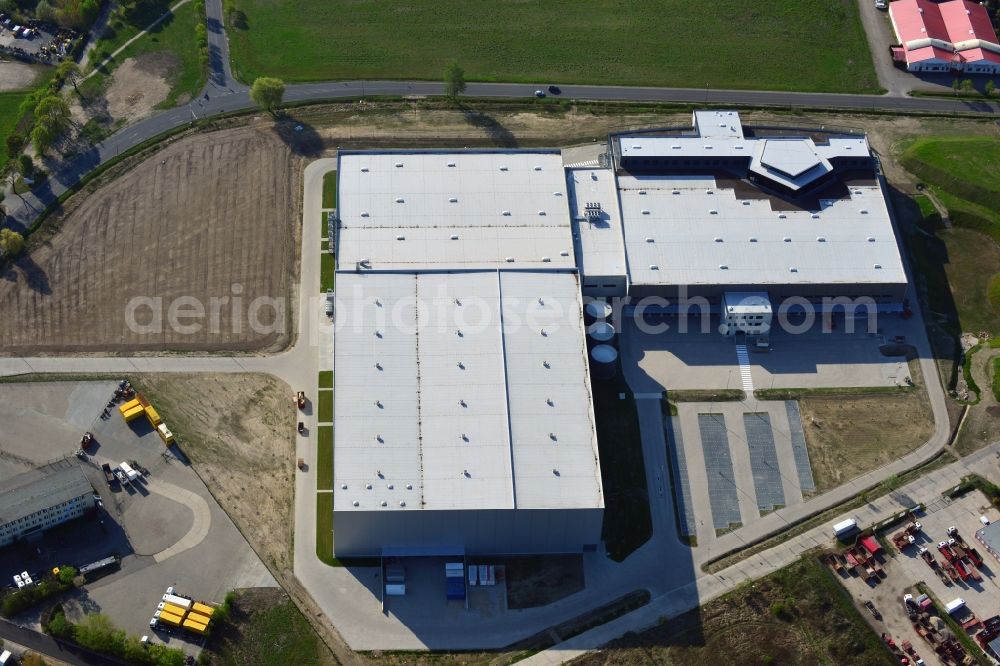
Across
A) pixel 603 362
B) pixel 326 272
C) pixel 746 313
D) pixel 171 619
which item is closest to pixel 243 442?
pixel 171 619

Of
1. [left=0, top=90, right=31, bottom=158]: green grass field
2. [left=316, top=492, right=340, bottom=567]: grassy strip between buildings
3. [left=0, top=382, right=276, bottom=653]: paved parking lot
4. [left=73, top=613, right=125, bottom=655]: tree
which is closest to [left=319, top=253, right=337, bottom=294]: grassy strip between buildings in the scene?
[left=0, top=382, right=276, bottom=653]: paved parking lot

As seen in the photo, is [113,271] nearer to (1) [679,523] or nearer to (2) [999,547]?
(1) [679,523]

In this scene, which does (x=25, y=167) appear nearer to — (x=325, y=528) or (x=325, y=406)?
(x=325, y=406)

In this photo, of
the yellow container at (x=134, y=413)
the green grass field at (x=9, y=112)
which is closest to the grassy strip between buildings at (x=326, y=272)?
the yellow container at (x=134, y=413)

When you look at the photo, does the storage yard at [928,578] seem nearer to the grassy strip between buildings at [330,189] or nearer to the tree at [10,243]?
the grassy strip between buildings at [330,189]

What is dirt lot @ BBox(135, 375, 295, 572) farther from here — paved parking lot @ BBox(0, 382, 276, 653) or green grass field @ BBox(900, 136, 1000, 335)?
green grass field @ BBox(900, 136, 1000, 335)

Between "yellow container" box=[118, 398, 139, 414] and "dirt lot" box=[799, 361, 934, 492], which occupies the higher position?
"yellow container" box=[118, 398, 139, 414]

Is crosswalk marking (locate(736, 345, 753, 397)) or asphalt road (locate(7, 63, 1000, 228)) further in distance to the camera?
asphalt road (locate(7, 63, 1000, 228))
